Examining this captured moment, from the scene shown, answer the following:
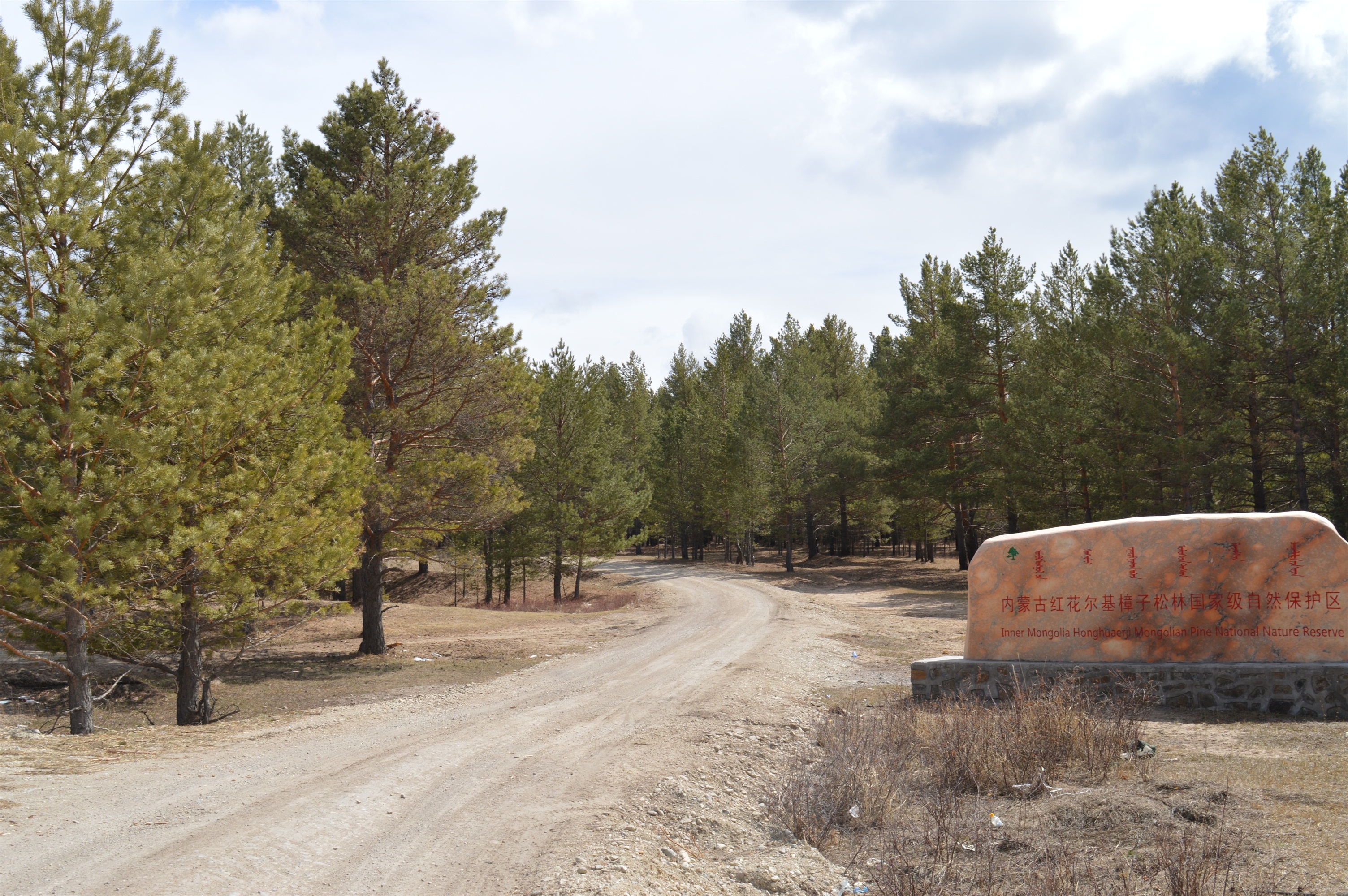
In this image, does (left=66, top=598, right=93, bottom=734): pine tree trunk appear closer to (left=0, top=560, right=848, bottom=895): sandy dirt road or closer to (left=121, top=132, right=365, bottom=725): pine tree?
(left=121, top=132, right=365, bottom=725): pine tree

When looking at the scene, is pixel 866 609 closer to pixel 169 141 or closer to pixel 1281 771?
pixel 1281 771

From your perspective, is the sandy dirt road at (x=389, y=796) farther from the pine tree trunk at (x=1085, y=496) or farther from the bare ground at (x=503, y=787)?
the pine tree trunk at (x=1085, y=496)

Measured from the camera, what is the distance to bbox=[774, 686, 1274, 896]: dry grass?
5.40 m

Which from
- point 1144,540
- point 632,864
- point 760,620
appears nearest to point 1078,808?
point 632,864

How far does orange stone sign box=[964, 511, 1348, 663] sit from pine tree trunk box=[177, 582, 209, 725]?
11340 millimetres

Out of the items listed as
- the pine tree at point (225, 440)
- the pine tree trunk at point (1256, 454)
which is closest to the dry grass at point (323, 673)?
the pine tree at point (225, 440)

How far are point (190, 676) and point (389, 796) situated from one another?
6677 mm

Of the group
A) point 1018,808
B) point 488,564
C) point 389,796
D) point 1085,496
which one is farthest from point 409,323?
point 1085,496

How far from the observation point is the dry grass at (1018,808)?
5398 mm

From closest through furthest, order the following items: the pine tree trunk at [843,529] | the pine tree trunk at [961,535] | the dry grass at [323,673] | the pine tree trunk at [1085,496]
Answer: the dry grass at [323,673], the pine tree trunk at [1085,496], the pine tree trunk at [961,535], the pine tree trunk at [843,529]

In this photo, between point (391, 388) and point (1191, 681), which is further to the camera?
point (391, 388)

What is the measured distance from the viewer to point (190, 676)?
11.8m

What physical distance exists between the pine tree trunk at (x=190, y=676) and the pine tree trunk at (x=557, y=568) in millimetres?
20219

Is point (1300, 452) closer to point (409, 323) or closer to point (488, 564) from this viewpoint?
point (409, 323)
